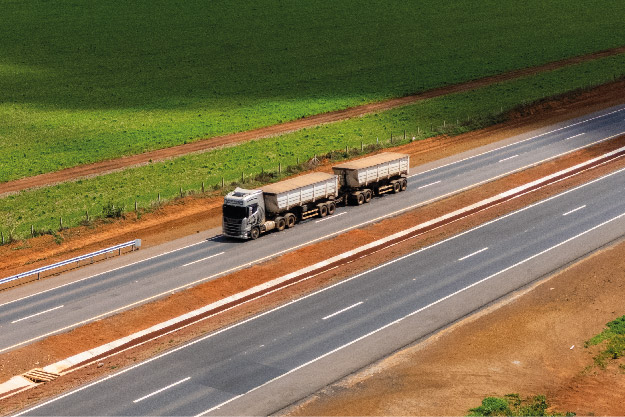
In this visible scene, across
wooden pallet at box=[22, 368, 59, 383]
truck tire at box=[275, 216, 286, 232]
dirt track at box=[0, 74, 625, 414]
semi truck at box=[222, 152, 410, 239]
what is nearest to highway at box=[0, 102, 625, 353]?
truck tire at box=[275, 216, 286, 232]

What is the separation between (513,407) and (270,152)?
5070 cm

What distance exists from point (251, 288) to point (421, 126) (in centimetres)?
4464

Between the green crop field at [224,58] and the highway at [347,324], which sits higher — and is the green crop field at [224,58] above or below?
above

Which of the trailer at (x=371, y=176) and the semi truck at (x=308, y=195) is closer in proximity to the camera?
the semi truck at (x=308, y=195)

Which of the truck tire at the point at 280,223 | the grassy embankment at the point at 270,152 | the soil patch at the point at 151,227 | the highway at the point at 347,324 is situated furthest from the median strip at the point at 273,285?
the grassy embankment at the point at 270,152

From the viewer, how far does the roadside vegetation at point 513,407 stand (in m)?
37.0

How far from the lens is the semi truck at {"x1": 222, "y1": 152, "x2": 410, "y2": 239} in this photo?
200ft

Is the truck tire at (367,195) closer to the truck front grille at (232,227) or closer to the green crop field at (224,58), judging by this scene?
the truck front grille at (232,227)

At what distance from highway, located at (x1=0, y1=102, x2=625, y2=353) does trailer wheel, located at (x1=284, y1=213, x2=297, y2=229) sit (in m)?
0.48

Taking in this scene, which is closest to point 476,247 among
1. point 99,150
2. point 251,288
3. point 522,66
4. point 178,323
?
point 251,288

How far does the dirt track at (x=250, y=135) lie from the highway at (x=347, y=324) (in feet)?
111

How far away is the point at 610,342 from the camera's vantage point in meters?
44.4

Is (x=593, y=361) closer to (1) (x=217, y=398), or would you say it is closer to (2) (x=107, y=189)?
(1) (x=217, y=398)

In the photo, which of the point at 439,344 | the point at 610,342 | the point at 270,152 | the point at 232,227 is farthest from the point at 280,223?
the point at 610,342
